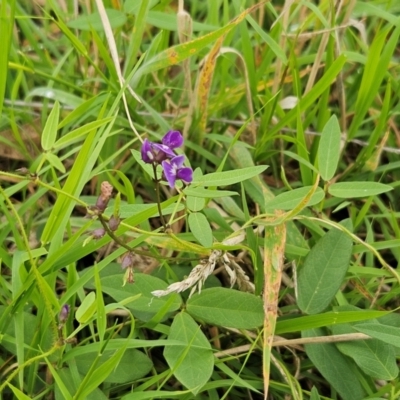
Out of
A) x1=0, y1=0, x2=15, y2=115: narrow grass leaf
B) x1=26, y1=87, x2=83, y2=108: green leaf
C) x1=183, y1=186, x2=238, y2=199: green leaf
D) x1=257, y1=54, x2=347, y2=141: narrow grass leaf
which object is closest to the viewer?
x1=183, y1=186, x2=238, y2=199: green leaf

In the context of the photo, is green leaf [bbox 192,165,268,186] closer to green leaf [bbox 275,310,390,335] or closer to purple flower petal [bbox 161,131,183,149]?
A: purple flower petal [bbox 161,131,183,149]

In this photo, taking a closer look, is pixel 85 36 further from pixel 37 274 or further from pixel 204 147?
pixel 37 274

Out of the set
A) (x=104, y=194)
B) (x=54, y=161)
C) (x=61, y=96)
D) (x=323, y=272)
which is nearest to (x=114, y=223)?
(x=104, y=194)

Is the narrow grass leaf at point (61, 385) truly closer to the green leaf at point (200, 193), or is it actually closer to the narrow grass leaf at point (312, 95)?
the green leaf at point (200, 193)

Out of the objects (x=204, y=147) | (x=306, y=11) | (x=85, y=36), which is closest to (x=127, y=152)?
(x=204, y=147)

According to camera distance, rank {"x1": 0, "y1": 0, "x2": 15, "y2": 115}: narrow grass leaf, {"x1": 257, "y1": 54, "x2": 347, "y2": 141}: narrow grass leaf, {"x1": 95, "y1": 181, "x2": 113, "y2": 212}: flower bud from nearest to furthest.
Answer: {"x1": 95, "y1": 181, "x2": 113, "y2": 212}: flower bud
{"x1": 0, "y1": 0, "x2": 15, "y2": 115}: narrow grass leaf
{"x1": 257, "y1": 54, "x2": 347, "y2": 141}: narrow grass leaf

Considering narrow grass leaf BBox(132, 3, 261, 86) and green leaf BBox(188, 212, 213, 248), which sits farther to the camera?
narrow grass leaf BBox(132, 3, 261, 86)

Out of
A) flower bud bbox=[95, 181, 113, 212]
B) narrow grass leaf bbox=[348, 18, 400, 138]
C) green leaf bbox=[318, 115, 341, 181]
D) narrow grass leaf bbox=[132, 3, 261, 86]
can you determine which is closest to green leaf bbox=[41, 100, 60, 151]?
flower bud bbox=[95, 181, 113, 212]
